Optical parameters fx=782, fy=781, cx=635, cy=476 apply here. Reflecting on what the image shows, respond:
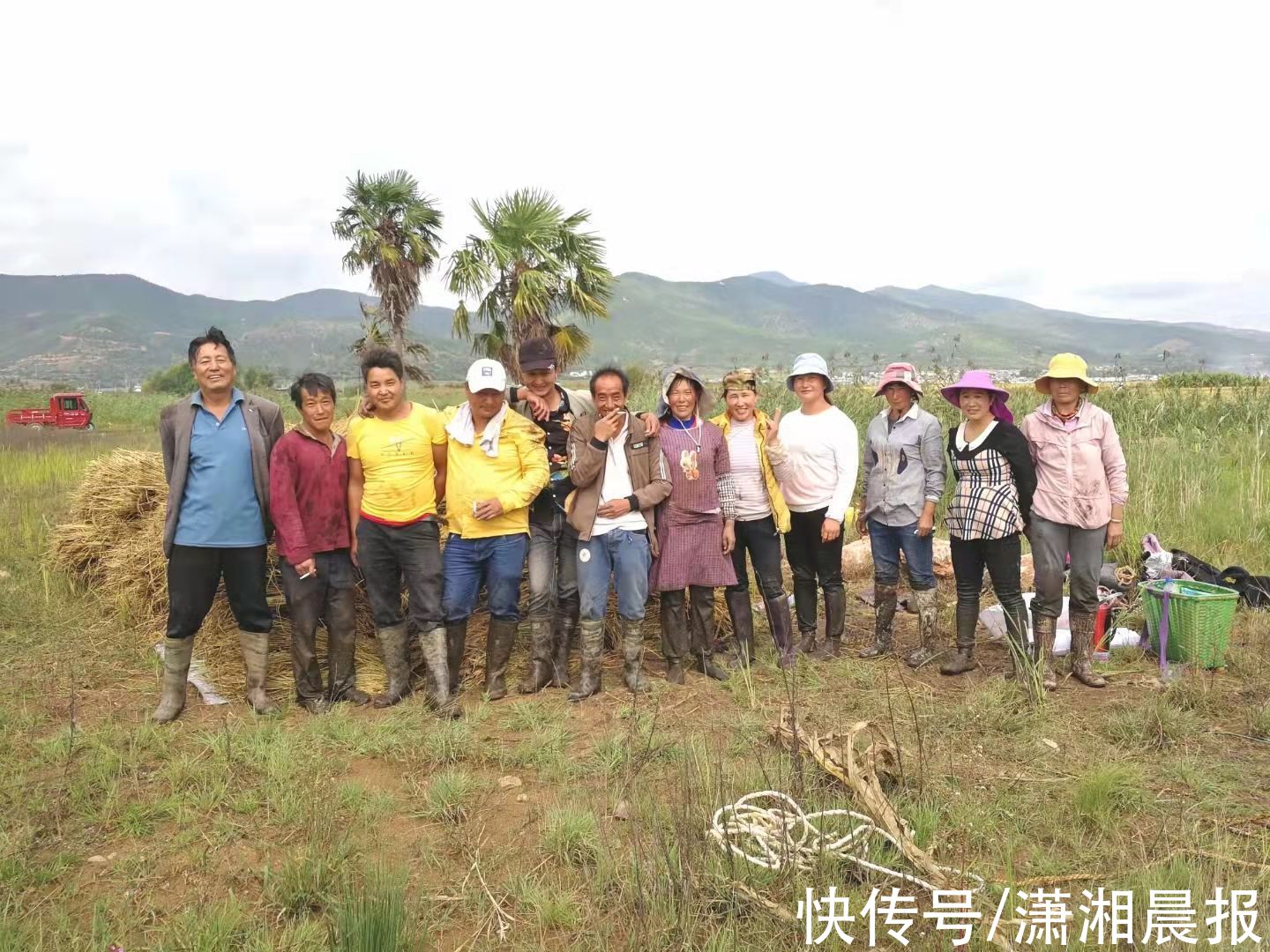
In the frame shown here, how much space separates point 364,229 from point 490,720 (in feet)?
51.3

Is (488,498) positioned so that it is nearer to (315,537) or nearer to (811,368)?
(315,537)

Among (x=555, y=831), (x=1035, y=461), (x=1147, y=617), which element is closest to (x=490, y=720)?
(x=555, y=831)

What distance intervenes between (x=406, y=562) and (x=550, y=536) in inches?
31.8

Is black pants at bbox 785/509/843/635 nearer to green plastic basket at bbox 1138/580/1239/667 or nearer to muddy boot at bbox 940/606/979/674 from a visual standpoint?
muddy boot at bbox 940/606/979/674

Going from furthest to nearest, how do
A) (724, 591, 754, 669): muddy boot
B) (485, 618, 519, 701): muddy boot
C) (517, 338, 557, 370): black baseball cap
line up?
(724, 591, 754, 669): muddy boot < (485, 618, 519, 701): muddy boot < (517, 338, 557, 370): black baseball cap

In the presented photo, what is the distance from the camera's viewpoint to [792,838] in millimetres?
2705

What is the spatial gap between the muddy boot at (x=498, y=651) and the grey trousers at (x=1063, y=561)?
301 centimetres

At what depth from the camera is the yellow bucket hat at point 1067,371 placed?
430 centimetres

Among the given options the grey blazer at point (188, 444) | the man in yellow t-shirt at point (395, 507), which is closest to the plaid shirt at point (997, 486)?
the man in yellow t-shirt at point (395, 507)

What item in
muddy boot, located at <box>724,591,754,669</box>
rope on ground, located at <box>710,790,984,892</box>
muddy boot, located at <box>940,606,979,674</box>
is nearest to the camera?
rope on ground, located at <box>710,790,984,892</box>

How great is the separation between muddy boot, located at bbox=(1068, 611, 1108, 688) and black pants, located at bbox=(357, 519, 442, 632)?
3.66 meters

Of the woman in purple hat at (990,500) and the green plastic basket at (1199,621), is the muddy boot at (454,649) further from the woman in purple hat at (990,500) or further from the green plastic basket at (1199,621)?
the green plastic basket at (1199,621)

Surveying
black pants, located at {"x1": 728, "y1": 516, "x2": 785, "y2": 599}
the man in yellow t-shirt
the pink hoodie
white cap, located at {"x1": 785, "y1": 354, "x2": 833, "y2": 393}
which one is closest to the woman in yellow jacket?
black pants, located at {"x1": 728, "y1": 516, "x2": 785, "y2": 599}

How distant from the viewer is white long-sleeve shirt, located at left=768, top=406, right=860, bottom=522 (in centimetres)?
475
